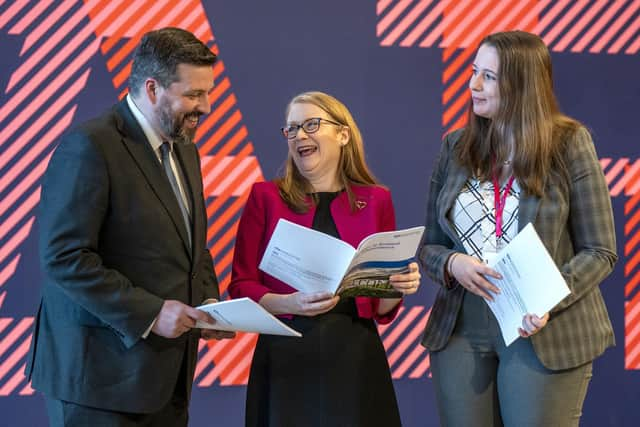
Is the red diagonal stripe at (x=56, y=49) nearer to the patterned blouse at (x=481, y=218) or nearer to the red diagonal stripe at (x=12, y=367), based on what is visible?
the red diagonal stripe at (x=12, y=367)

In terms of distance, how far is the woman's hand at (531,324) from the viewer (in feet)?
7.66

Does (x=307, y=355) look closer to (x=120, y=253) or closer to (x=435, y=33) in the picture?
(x=120, y=253)

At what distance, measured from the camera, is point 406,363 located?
4.20 m

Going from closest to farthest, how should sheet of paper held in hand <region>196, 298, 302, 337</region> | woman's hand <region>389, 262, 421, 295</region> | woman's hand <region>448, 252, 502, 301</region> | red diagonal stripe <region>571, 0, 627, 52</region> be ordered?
sheet of paper held in hand <region>196, 298, 302, 337</region>, woman's hand <region>448, 252, 502, 301</region>, woman's hand <region>389, 262, 421, 295</region>, red diagonal stripe <region>571, 0, 627, 52</region>

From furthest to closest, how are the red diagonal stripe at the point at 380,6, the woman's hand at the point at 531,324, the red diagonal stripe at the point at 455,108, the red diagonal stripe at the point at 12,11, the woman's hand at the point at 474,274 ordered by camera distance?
the red diagonal stripe at the point at 455,108 < the red diagonal stripe at the point at 380,6 < the red diagonal stripe at the point at 12,11 < the woman's hand at the point at 474,274 < the woman's hand at the point at 531,324

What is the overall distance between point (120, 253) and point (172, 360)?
1.20 ft

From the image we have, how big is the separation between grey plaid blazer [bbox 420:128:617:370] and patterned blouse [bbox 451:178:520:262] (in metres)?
0.04

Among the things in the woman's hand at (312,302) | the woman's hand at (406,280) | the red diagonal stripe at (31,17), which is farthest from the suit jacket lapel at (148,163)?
the red diagonal stripe at (31,17)

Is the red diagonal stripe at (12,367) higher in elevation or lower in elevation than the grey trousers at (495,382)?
higher

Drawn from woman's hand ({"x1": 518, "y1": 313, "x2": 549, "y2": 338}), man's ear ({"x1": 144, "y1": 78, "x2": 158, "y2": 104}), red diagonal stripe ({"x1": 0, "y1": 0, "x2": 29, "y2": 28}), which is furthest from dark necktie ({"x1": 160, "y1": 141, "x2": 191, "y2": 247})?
red diagonal stripe ({"x1": 0, "y1": 0, "x2": 29, "y2": 28})

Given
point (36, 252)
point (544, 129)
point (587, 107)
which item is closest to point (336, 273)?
point (544, 129)

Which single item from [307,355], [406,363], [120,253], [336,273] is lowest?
[406,363]

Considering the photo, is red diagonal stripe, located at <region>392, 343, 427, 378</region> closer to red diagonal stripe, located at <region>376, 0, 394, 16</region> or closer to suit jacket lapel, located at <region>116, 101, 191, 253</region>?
red diagonal stripe, located at <region>376, 0, 394, 16</region>

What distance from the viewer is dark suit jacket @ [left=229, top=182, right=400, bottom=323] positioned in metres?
2.77
